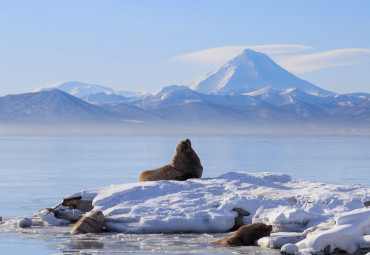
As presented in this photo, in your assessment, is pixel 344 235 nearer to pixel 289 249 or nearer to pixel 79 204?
pixel 289 249

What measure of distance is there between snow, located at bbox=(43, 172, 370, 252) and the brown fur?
0.67ft

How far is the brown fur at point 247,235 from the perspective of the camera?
11.4 metres

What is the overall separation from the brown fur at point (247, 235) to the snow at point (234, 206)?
0.20 meters

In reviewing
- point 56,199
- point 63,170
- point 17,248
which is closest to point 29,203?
point 56,199

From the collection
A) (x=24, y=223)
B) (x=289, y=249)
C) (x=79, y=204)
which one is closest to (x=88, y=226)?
(x=24, y=223)

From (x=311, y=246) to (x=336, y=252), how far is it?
0.50 m

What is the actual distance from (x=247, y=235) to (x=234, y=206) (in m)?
1.66

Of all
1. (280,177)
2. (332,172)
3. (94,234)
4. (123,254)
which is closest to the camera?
(123,254)

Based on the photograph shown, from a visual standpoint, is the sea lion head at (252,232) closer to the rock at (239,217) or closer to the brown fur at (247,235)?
the brown fur at (247,235)

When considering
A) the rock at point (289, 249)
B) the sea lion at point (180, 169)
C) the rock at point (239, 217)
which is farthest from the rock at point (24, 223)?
the rock at point (289, 249)

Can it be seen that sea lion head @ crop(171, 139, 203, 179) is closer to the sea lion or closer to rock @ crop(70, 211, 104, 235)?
the sea lion

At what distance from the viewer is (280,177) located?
49.9 feet

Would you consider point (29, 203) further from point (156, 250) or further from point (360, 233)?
point (360, 233)

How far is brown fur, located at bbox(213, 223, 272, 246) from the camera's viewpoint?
450 inches
